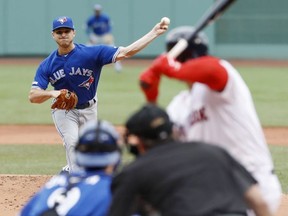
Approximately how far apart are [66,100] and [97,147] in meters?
5.17

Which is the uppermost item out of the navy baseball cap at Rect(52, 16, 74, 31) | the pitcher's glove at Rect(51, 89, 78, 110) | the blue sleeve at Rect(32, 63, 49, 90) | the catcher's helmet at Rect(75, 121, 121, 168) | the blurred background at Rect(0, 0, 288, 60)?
the catcher's helmet at Rect(75, 121, 121, 168)

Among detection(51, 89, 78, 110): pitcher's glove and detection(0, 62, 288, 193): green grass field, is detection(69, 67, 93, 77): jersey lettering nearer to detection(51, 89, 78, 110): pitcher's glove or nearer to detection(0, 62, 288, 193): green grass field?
detection(51, 89, 78, 110): pitcher's glove

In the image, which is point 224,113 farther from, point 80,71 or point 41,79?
point 41,79

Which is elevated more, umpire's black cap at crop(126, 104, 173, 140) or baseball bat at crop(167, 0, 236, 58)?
baseball bat at crop(167, 0, 236, 58)

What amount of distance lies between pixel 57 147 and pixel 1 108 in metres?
5.94

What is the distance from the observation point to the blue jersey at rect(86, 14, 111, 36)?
2840 centimetres

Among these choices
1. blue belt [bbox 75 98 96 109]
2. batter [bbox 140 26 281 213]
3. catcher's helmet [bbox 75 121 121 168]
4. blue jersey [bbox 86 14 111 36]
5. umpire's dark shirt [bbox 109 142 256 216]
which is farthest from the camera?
blue jersey [bbox 86 14 111 36]

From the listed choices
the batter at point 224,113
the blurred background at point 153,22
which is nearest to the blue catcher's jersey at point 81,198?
the batter at point 224,113

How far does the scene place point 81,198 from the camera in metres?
4.05

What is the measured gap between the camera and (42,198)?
13.6ft

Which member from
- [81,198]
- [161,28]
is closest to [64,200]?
[81,198]

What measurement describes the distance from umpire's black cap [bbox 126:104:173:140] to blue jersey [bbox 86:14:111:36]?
2443cm

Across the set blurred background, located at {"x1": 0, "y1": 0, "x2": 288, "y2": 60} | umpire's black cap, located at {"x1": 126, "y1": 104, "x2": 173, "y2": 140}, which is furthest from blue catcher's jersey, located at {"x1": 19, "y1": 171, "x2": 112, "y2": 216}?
blurred background, located at {"x1": 0, "y1": 0, "x2": 288, "y2": 60}

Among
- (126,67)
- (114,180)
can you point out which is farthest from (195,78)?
(126,67)
